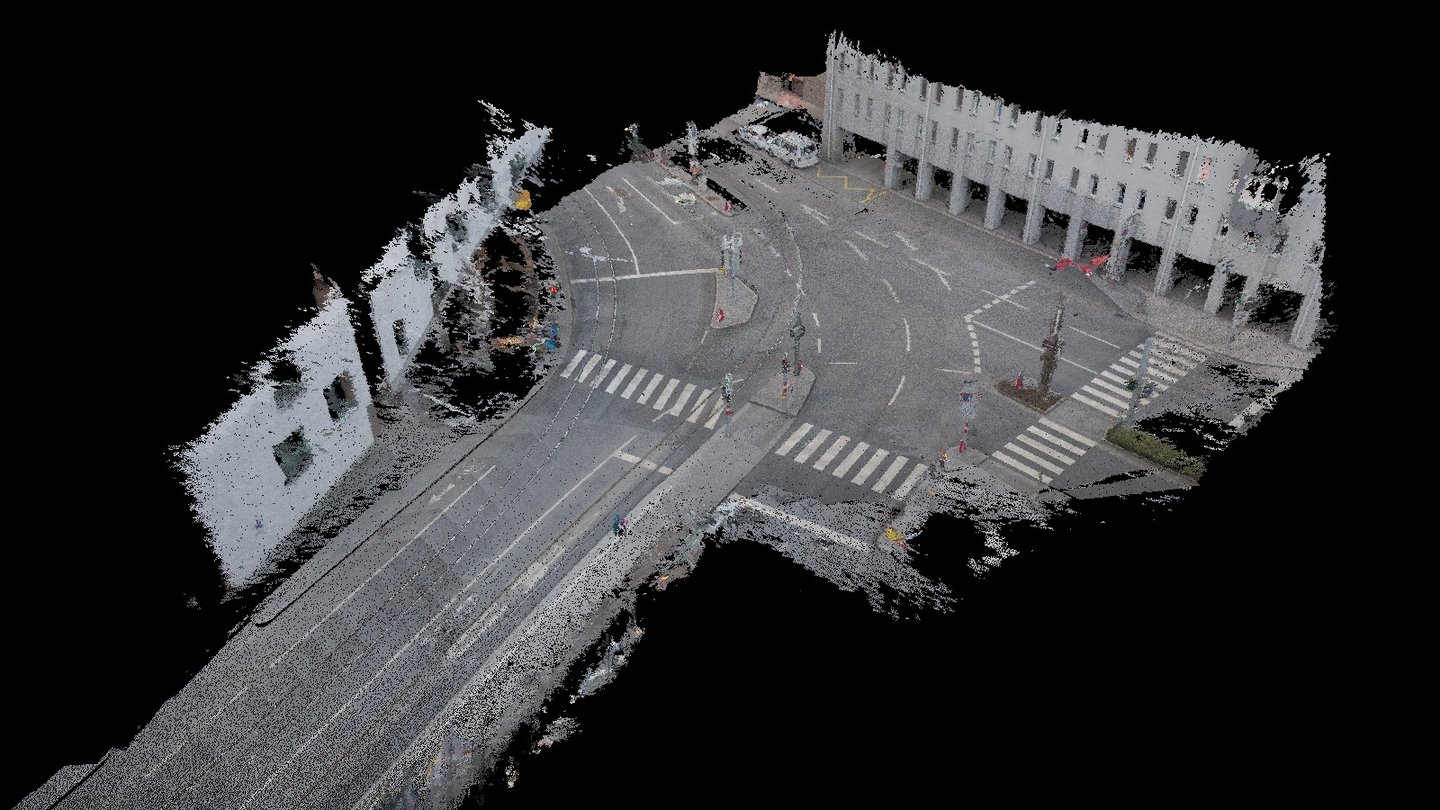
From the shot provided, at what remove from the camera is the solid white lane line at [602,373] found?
51.9 meters

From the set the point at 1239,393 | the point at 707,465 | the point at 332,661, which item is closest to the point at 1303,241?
the point at 1239,393

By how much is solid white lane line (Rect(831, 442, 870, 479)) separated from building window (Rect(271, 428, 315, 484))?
70.9 feet

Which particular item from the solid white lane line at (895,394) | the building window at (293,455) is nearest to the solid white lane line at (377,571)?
the building window at (293,455)

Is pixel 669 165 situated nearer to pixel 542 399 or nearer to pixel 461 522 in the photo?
pixel 542 399

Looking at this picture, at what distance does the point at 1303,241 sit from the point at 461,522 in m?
42.0

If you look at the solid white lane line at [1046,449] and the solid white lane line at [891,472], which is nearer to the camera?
the solid white lane line at [891,472]

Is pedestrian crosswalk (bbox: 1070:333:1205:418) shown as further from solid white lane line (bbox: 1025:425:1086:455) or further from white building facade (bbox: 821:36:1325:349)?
white building facade (bbox: 821:36:1325:349)

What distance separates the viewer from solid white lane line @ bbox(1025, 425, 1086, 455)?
46.8 metres

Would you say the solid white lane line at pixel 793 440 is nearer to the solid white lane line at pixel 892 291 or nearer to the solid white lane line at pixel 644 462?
the solid white lane line at pixel 644 462

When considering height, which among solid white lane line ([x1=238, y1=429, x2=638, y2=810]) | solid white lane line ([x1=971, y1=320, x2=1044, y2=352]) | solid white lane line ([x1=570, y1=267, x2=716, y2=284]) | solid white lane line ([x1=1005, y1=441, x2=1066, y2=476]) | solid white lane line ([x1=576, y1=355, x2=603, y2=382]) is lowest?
solid white lane line ([x1=238, y1=429, x2=638, y2=810])

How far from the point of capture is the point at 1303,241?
5100 centimetres

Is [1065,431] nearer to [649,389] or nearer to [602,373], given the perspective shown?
[649,389]

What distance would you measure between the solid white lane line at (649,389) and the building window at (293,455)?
16.1 meters

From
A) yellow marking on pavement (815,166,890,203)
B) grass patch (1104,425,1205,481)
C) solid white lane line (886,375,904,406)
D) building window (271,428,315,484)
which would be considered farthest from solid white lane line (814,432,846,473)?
yellow marking on pavement (815,166,890,203)
